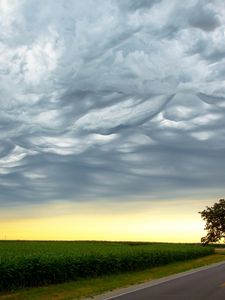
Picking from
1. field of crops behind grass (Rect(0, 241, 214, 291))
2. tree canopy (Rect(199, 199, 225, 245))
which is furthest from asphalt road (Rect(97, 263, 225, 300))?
tree canopy (Rect(199, 199, 225, 245))

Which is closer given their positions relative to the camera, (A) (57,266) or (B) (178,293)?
(B) (178,293)

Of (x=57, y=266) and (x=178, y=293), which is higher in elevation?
(x=57, y=266)

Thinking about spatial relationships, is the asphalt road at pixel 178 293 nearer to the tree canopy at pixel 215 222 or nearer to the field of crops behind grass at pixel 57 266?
the field of crops behind grass at pixel 57 266

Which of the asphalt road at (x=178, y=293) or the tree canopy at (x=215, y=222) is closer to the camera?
the asphalt road at (x=178, y=293)

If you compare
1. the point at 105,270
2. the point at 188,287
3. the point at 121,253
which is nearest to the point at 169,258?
the point at 121,253

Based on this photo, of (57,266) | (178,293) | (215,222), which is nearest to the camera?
(178,293)

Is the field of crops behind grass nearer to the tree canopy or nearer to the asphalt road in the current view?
the asphalt road

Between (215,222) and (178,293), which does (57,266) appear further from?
(215,222)

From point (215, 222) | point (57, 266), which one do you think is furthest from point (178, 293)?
point (215, 222)

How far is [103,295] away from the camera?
21734mm

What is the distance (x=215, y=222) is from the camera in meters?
116

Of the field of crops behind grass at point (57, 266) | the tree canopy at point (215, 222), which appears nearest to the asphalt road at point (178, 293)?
the field of crops behind grass at point (57, 266)

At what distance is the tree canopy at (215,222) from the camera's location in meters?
116

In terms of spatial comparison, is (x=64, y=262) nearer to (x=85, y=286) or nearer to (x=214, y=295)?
(x=85, y=286)
